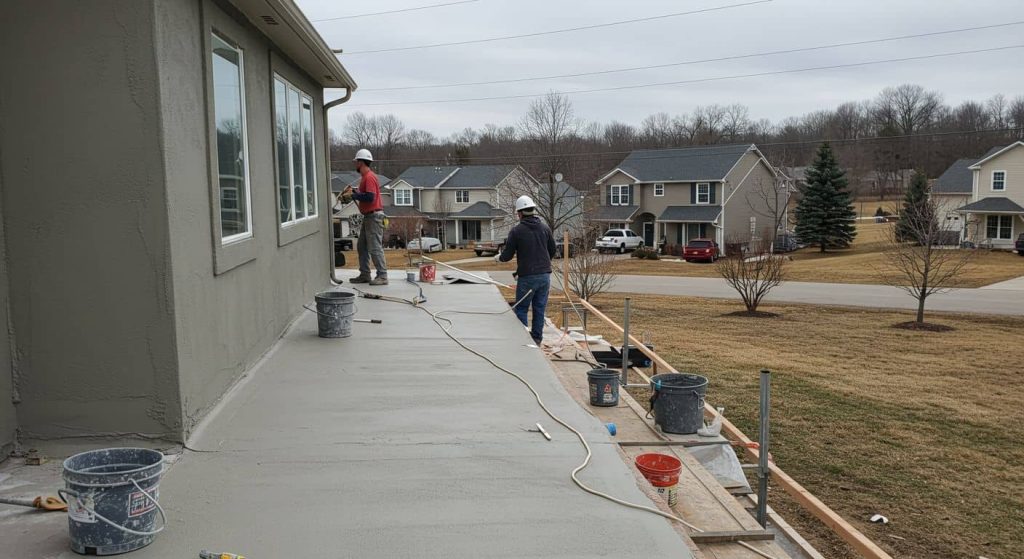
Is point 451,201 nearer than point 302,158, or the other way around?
point 302,158

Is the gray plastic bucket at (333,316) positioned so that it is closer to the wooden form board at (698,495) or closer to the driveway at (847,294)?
the wooden form board at (698,495)

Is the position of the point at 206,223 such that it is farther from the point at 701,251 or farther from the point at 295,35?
the point at 701,251

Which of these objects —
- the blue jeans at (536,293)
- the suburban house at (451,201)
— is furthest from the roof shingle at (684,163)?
the blue jeans at (536,293)

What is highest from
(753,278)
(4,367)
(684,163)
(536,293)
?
(684,163)

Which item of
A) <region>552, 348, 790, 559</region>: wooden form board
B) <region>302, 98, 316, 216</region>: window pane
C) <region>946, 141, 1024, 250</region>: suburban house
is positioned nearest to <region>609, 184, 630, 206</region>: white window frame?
<region>946, 141, 1024, 250</region>: suburban house

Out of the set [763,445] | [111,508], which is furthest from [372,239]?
[111,508]

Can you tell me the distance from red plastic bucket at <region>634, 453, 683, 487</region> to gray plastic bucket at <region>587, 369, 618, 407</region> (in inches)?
84.4

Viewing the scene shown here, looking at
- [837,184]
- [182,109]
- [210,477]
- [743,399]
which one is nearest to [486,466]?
[210,477]

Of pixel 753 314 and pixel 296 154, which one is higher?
pixel 296 154

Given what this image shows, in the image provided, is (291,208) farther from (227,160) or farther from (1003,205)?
(1003,205)

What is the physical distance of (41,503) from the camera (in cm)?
359

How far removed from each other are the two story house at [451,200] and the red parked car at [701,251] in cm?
1641

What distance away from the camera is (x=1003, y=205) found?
139 ft

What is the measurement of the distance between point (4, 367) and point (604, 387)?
5.06 meters
